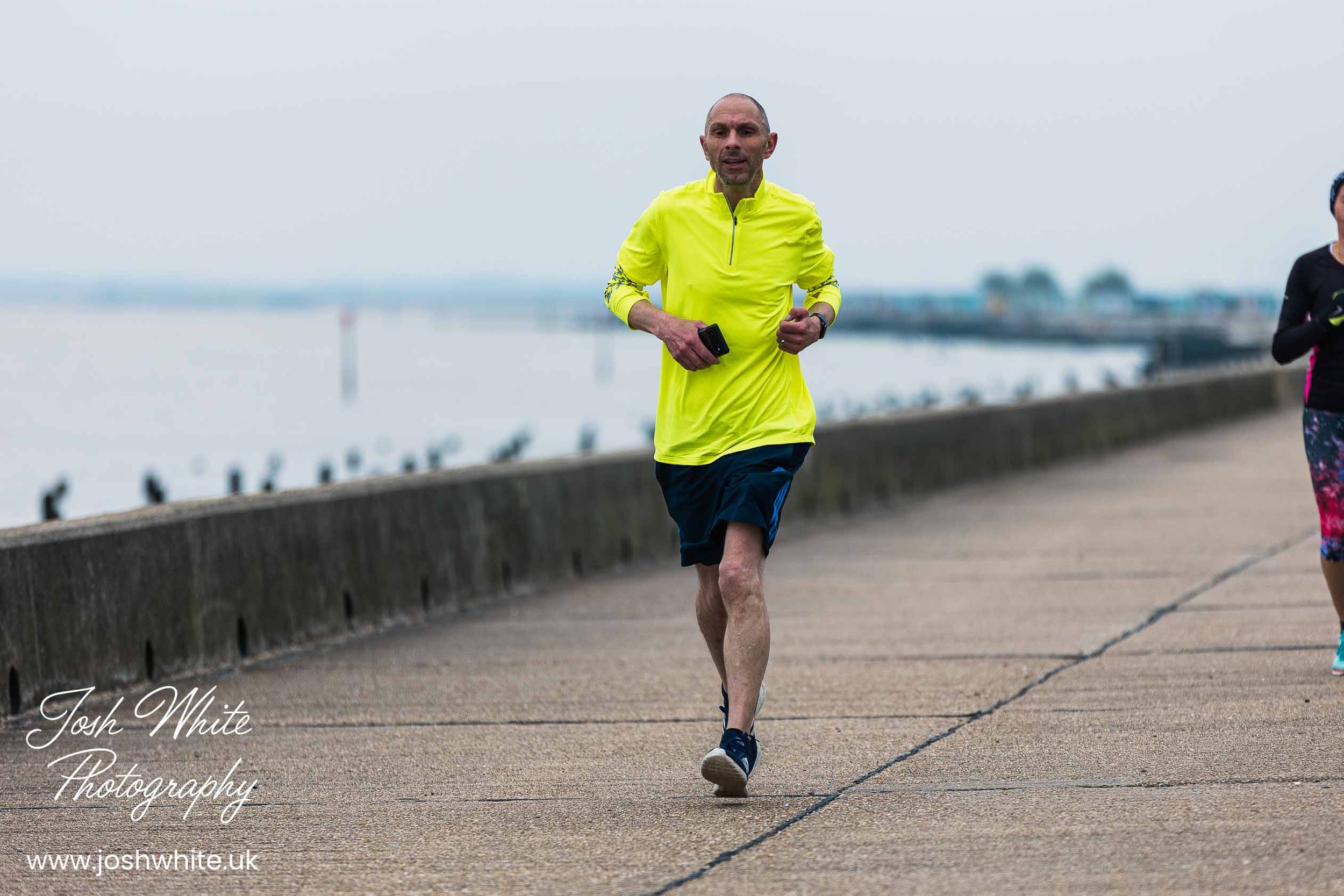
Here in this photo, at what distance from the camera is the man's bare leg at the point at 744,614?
618 cm

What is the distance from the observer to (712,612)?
21.6 ft

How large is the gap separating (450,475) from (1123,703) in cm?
515

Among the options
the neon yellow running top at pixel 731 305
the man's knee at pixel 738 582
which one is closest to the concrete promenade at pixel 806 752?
the man's knee at pixel 738 582

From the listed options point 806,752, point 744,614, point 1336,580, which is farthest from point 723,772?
point 1336,580

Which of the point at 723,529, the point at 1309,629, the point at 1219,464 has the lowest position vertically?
the point at 1219,464

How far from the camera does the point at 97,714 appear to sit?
811cm

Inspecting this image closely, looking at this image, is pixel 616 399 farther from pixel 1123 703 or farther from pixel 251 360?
pixel 1123 703

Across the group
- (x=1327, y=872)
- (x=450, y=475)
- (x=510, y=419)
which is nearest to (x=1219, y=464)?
(x=450, y=475)

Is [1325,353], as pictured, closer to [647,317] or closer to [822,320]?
[822,320]

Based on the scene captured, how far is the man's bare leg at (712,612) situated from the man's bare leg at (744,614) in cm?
20

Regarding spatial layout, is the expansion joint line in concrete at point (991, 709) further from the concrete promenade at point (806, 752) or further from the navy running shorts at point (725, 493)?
the navy running shorts at point (725, 493)

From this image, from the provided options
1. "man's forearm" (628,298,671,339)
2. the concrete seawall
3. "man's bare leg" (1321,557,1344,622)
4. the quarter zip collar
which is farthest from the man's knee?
the concrete seawall

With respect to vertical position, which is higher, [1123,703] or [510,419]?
[1123,703]

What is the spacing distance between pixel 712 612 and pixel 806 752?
69cm
